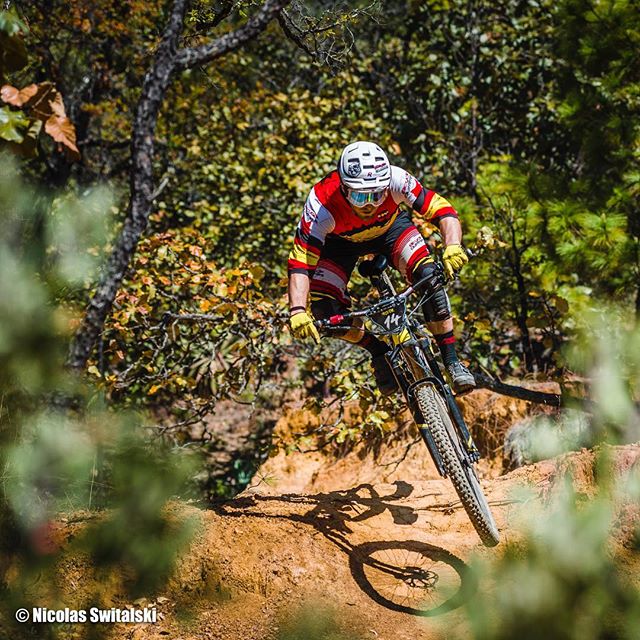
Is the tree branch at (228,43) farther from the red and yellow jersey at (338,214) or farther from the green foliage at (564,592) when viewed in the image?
Result: the green foliage at (564,592)

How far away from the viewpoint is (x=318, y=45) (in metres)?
4.83

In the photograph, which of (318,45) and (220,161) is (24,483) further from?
(220,161)

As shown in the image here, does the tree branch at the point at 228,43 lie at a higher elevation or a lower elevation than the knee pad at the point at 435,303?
higher

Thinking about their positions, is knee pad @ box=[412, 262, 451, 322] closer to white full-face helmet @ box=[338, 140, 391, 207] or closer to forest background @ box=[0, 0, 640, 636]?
forest background @ box=[0, 0, 640, 636]

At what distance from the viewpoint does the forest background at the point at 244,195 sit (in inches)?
83.4

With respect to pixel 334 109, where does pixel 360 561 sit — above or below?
below

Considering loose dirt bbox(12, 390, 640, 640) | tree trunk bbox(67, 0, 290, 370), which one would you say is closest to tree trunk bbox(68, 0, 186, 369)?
tree trunk bbox(67, 0, 290, 370)

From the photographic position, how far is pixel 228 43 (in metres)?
3.23

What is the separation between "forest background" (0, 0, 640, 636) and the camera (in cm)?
212

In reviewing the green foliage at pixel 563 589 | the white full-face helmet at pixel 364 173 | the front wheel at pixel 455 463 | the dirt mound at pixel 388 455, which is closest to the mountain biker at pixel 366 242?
the white full-face helmet at pixel 364 173

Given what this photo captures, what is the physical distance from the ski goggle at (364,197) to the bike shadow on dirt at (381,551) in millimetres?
2136

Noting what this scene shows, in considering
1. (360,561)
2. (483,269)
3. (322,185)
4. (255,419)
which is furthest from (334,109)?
(360,561)

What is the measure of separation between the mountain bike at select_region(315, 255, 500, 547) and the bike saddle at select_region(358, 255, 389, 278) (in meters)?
0.18

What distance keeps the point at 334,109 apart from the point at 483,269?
4.27m
